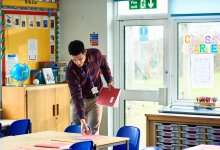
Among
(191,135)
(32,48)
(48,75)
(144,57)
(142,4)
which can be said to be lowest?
(191,135)

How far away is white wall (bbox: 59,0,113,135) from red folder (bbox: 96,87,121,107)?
191 cm

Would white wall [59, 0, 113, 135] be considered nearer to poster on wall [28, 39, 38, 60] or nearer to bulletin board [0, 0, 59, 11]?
bulletin board [0, 0, 59, 11]

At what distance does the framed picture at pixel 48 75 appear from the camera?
7.91 m

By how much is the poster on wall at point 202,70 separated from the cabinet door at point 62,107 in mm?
2033

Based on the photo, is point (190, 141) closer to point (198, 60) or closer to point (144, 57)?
point (198, 60)

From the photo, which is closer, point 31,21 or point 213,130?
point 213,130

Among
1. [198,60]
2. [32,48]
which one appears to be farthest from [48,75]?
[198,60]

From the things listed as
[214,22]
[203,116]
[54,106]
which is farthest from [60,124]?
[214,22]

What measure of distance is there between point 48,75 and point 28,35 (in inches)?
27.7

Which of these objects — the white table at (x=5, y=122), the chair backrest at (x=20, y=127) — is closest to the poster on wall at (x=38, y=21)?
the white table at (x=5, y=122)

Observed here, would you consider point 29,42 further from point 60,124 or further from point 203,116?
point 203,116

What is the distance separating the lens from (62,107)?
7.93m

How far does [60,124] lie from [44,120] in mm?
409

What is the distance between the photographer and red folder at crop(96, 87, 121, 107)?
6004 millimetres
